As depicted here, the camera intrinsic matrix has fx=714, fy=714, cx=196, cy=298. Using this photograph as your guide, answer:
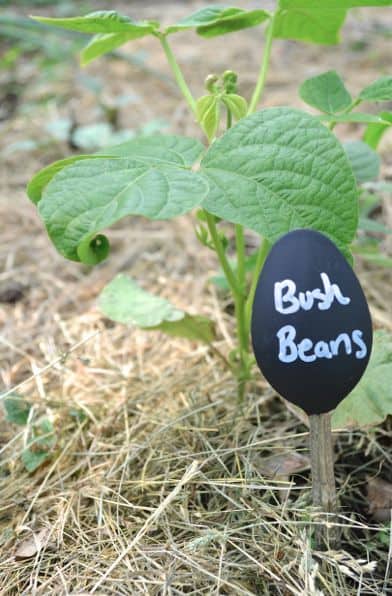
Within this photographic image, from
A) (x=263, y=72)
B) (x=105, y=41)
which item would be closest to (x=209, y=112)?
(x=263, y=72)

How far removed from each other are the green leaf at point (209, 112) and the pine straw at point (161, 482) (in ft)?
1.40

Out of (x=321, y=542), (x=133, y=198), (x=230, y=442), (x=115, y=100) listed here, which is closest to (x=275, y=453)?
(x=230, y=442)

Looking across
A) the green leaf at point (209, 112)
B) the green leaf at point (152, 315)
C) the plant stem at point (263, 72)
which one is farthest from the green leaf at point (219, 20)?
the green leaf at point (152, 315)

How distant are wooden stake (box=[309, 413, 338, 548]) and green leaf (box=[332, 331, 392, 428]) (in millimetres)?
96

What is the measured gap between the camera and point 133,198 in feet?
2.97

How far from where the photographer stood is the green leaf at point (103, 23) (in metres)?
1.10

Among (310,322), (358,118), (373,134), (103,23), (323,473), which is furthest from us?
(373,134)

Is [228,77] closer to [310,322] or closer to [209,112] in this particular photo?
[209,112]

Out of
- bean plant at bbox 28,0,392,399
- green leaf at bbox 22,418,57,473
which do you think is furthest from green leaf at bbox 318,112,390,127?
green leaf at bbox 22,418,57,473

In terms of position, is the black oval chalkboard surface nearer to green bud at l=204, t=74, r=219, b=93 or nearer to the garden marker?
the garden marker

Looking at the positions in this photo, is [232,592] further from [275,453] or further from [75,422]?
[75,422]

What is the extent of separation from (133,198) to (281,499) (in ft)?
1.60

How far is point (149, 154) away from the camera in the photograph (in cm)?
105

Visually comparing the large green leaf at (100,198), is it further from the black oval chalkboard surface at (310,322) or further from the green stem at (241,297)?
the green stem at (241,297)
